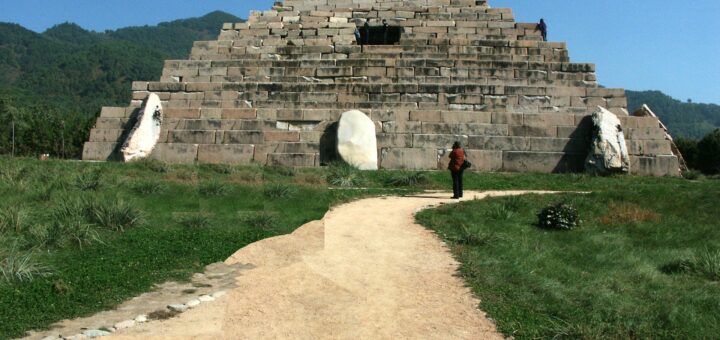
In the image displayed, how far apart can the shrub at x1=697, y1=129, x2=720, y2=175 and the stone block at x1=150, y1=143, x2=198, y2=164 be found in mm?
31784

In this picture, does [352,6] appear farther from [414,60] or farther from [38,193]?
[38,193]

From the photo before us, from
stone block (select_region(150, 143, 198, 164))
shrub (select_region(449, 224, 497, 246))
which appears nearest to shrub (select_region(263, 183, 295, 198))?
shrub (select_region(449, 224, 497, 246))

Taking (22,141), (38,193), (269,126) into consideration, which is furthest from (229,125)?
(22,141)

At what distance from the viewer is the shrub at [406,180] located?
55.3 ft

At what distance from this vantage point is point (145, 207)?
1217cm

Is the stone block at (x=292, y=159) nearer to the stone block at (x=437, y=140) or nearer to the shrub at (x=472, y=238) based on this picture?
the stone block at (x=437, y=140)

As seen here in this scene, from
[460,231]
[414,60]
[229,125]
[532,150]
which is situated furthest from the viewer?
[414,60]

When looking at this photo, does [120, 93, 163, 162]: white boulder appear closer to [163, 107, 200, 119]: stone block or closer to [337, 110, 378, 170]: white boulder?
[163, 107, 200, 119]: stone block

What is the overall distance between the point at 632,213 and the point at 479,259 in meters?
4.60

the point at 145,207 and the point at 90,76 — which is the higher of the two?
the point at 90,76

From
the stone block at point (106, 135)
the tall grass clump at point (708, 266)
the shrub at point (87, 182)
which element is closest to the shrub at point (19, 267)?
the shrub at point (87, 182)

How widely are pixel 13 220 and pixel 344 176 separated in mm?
8583

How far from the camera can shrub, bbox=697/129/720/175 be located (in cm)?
3959

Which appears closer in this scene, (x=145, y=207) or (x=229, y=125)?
(x=145, y=207)
